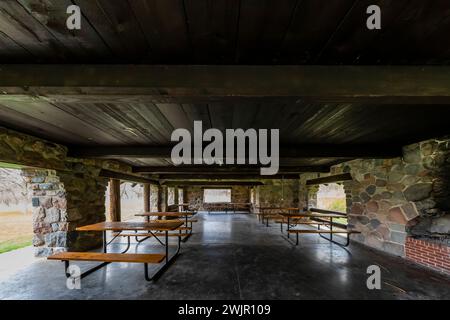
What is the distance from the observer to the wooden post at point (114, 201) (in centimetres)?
600

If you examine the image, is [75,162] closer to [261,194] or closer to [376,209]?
[376,209]

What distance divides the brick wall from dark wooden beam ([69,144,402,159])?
58.8 inches

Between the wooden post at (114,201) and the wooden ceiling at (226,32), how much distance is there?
5.18 meters

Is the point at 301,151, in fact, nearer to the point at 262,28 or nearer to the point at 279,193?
the point at 262,28

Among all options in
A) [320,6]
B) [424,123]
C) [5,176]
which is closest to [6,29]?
[320,6]

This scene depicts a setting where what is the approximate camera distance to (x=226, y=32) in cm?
125

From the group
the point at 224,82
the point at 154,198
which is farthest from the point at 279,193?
the point at 224,82

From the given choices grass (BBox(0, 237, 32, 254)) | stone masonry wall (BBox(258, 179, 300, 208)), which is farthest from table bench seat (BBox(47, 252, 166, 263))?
stone masonry wall (BBox(258, 179, 300, 208))

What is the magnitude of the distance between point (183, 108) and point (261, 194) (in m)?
8.87

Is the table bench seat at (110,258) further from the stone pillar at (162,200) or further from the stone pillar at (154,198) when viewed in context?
the stone pillar at (162,200)

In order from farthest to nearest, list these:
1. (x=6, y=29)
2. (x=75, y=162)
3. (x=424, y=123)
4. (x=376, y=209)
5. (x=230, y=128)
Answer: (x=376, y=209) → (x=75, y=162) → (x=230, y=128) → (x=424, y=123) → (x=6, y=29)

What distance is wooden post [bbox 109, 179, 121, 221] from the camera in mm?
6000

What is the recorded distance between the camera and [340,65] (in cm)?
154

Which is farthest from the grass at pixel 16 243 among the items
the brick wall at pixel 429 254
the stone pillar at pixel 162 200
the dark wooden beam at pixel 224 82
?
the brick wall at pixel 429 254
